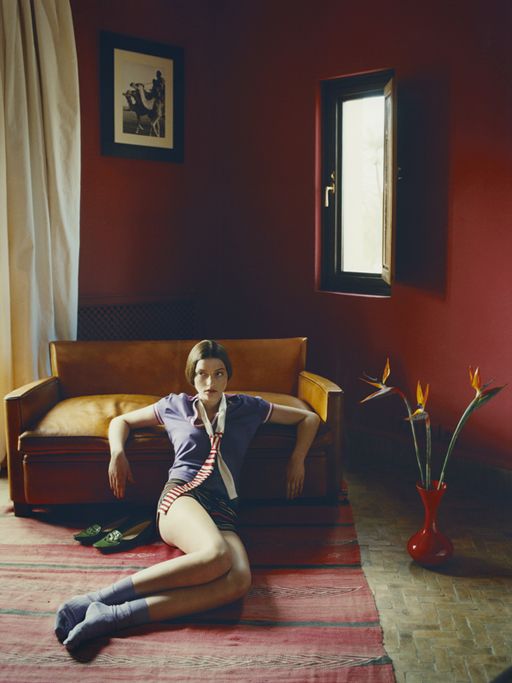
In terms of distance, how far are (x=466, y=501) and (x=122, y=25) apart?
10.2 feet

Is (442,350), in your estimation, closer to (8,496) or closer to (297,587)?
(297,587)

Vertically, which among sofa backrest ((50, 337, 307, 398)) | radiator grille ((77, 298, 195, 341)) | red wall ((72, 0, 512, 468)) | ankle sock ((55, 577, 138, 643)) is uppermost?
red wall ((72, 0, 512, 468))

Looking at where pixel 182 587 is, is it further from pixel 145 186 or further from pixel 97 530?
pixel 145 186

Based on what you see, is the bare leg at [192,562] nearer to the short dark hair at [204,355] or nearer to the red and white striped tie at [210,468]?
the red and white striped tie at [210,468]

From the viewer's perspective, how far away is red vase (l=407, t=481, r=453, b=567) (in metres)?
2.63

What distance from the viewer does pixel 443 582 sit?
2543mm

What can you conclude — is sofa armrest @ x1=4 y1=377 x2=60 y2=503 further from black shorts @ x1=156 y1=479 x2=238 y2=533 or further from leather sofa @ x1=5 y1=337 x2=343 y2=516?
→ black shorts @ x1=156 y1=479 x2=238 y2=533

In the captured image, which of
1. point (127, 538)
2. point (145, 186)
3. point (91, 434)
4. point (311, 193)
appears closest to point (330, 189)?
point (311, 193)

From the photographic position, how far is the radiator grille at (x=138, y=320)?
13.7ft

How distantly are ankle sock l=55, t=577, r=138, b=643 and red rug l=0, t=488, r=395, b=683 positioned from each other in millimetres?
73

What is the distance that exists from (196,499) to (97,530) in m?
0.57

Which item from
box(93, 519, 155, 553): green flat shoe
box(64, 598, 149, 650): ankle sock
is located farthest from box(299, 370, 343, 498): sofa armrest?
box(64, 598, 149, 650): ankle sock

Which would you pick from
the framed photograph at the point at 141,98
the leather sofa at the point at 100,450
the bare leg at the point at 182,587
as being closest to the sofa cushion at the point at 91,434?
the leather sofa at the point at 100,450

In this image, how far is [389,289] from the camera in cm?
390
